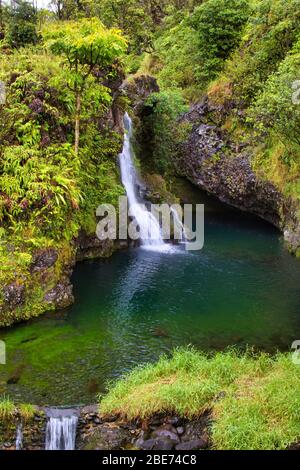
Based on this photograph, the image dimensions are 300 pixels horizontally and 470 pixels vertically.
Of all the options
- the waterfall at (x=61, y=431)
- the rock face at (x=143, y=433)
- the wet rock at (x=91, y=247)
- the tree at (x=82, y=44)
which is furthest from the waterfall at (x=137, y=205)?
the waterfall at (x=61, y=431)

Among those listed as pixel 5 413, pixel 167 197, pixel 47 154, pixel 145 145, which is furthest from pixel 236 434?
pixel 145 145

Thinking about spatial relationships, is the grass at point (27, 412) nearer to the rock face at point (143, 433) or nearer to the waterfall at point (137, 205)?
the rock face at point (143, 433)

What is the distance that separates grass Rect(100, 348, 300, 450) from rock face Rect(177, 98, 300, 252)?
49.3 feet

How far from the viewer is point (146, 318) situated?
55.0 feet

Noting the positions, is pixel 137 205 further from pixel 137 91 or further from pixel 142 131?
pixel 137 91

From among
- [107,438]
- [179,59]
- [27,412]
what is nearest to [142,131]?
[179,59]

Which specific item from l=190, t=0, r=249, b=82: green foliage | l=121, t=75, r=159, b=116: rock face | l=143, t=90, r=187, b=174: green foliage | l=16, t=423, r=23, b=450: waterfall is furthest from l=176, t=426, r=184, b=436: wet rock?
l=190, t=0, r=249, b=82: green foliage

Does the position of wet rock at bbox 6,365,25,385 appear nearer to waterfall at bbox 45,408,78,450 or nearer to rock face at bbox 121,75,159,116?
waterfall at bbox 45,408,78,450

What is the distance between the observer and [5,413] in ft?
35.3

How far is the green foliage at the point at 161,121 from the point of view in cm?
2948

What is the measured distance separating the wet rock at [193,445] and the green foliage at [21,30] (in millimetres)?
22199

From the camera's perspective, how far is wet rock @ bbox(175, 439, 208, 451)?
1014 cm

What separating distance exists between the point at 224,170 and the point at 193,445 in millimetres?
21704

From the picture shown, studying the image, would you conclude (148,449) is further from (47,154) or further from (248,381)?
(47,154)
